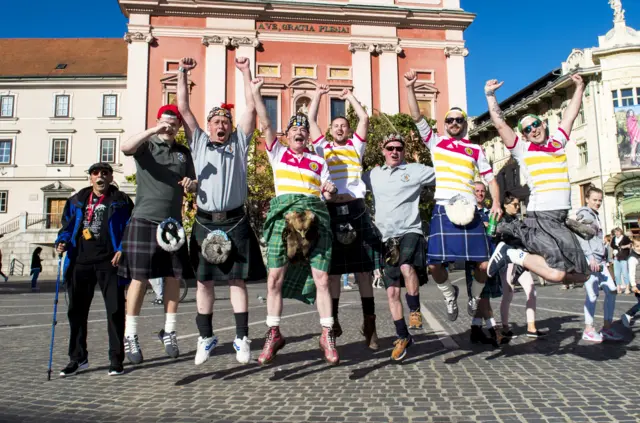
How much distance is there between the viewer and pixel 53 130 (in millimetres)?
45594

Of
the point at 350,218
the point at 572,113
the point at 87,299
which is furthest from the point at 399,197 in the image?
the point at 87,299

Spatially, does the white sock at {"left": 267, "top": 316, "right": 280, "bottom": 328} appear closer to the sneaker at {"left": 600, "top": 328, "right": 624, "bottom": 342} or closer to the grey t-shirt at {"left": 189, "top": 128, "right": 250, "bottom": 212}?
the grey t-shirt at {"left": 189, "top": 128, "right": 250, "bottom": 212}

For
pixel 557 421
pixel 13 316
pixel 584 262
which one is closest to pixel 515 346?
pixel 584 262

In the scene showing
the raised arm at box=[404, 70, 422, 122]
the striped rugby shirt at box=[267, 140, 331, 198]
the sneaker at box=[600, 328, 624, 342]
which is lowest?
the sneaker at box=[600, 328, 624, 342]

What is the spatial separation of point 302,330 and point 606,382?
438 centimetres

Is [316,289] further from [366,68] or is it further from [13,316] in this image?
[366,68]

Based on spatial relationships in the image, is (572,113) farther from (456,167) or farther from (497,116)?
(456,167)

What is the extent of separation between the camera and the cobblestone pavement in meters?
3.48

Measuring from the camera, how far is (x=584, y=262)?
4984 mm

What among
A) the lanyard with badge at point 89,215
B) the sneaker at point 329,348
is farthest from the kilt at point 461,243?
the lanyard with badge at point 89,215

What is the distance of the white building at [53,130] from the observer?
4422cm

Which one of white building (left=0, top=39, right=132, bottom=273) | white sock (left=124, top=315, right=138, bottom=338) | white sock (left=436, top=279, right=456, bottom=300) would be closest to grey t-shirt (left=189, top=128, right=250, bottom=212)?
white sock (left=124, top=315, right=138, bottom=338)

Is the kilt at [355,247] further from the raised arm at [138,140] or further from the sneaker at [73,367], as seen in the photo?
the sneaker at [73,367]

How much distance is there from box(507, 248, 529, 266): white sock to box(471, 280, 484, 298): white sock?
721 millimetres
